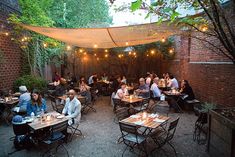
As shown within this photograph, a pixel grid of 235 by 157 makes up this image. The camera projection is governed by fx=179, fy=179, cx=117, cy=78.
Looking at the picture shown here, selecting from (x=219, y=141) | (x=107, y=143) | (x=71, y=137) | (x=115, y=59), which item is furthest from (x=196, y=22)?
(x=115, y=59)

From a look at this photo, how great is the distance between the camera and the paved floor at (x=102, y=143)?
399 cm

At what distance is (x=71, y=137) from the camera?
15.8ft

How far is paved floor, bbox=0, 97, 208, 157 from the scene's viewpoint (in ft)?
13.1

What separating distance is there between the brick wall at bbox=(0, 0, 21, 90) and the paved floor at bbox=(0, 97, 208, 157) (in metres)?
2.41

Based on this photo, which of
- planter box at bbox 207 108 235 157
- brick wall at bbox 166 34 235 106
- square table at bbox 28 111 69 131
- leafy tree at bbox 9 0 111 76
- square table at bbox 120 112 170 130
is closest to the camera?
planter box at bbox 207 108 235 157

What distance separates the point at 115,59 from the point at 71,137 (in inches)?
360

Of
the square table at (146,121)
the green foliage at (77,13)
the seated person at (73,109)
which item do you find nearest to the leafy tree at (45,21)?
the green foliage at (77,13)

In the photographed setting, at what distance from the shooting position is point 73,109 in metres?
5.08

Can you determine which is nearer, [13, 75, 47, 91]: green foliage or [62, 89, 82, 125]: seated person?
[62, 89, 82, 125]: seated person

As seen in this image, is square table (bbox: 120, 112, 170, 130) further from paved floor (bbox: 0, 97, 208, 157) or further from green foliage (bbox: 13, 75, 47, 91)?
green foliage (bbox: 13, 75, 47, 91)

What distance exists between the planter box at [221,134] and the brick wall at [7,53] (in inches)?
297

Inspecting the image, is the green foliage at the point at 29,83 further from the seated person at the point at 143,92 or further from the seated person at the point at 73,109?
the seated person at the point at 143,92

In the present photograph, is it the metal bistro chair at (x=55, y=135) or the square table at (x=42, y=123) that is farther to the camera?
the square table at (x=42, y=123)

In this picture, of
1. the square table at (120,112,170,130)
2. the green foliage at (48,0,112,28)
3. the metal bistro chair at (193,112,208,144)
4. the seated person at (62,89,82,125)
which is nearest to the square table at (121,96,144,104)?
the square table at (120,112,170,130)
